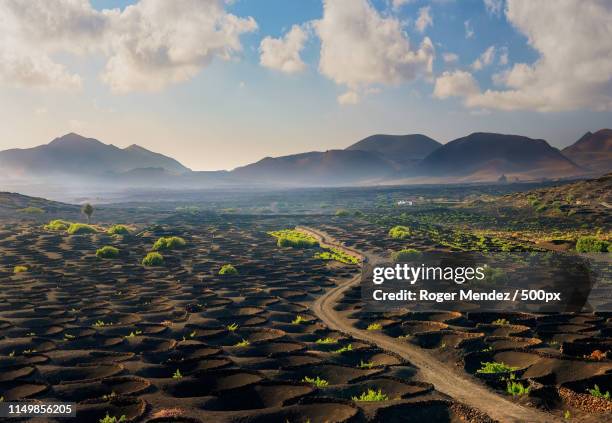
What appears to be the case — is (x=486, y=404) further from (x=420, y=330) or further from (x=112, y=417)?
(x=112, y=417)

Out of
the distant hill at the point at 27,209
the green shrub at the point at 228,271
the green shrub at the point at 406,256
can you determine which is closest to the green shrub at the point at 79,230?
the distant hill at the point at 27,209

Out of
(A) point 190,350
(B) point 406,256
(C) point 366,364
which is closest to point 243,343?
(A) point 190,350

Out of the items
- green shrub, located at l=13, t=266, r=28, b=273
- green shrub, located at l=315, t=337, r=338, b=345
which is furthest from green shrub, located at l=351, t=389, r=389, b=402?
green shrub, located at l=13, t=266, r=28, b=273

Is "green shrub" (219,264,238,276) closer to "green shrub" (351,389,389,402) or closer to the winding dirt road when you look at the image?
the winding dirt road

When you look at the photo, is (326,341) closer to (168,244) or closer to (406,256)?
(406,256)

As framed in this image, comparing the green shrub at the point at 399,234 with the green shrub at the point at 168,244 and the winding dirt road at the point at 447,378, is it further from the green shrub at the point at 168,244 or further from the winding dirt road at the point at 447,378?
the winding dirt road at the point at 447,378

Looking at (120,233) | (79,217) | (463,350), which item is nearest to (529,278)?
(463,350)

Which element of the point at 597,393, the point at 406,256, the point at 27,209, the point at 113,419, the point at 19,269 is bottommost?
the point at 406,256
